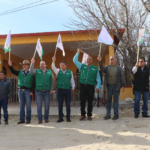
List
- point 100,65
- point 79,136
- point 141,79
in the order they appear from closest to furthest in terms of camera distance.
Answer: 1. point 79,136
2. point 100,65
3. point 141,79

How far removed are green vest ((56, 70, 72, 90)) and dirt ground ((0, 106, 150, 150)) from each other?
3.47ft

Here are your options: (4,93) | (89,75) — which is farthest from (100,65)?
(4,93)

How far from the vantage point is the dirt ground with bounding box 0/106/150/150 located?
132 inches

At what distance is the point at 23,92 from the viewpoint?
5191 mm

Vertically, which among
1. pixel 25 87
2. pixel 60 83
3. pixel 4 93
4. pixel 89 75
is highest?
pixel 89 75

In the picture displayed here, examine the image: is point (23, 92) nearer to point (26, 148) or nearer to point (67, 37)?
point (26, 148)

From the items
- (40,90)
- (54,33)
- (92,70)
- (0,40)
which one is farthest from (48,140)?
(0,40)

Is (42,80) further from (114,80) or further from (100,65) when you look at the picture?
(114,80)

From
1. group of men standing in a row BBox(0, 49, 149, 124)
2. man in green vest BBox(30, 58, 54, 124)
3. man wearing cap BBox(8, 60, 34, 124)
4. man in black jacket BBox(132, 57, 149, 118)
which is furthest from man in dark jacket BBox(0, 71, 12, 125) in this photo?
man in black jacket BBox(132, 57, 149, 118)

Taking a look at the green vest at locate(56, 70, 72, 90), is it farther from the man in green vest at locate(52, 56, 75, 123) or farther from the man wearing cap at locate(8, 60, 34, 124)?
the man wearing cap at locate(8, 60, 34, 124)

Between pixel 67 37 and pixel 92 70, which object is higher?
pixel 67 37

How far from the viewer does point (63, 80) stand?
524 centimetres

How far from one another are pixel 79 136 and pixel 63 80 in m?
1.80

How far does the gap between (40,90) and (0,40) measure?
5333 mm
